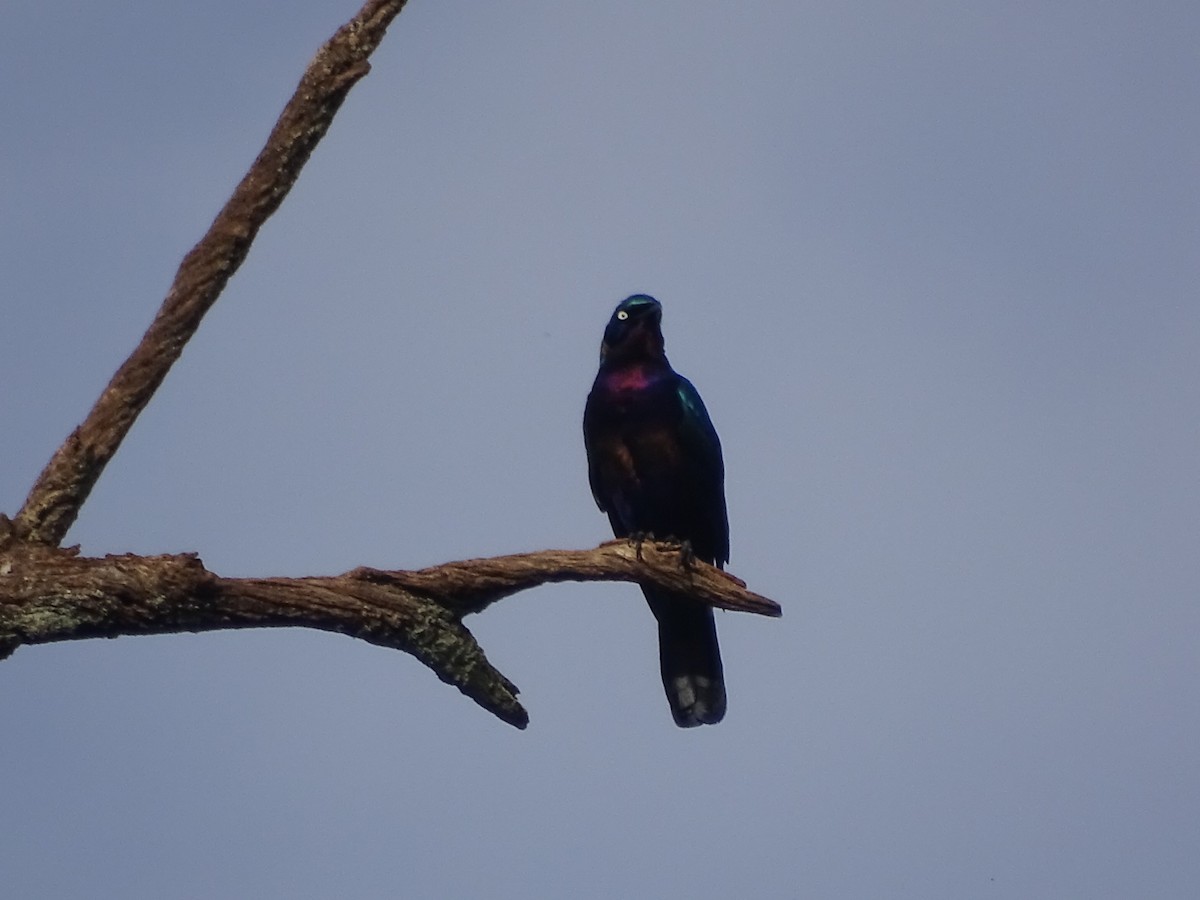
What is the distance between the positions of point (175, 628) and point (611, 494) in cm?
341

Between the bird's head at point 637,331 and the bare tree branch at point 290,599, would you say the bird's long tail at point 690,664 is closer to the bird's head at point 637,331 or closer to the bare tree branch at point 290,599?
the bird's head at point 637,331

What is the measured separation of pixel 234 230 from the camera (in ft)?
15.6

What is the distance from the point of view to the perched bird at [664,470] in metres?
7.21

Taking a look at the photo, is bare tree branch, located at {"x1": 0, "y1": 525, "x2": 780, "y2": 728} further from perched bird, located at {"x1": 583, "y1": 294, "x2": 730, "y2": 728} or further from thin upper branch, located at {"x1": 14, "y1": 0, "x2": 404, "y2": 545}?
perched bird, located at {"x1": 583, "y1": 294, "x2": 730, "y2": 728}

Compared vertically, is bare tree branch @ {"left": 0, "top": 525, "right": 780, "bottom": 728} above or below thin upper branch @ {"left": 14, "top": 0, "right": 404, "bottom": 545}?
below

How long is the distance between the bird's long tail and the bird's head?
118 centimetres

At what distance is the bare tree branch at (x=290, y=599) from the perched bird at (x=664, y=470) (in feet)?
6.39

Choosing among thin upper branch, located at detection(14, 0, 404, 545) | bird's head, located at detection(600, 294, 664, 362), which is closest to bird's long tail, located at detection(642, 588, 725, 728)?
bird's head, located at detection(600, 294, 664, 362)

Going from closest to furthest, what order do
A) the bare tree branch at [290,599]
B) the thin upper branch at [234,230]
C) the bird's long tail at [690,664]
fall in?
the bare tree branch at [290,599], the thin upper branch at [234,230], the bird's long tail at [690,664]

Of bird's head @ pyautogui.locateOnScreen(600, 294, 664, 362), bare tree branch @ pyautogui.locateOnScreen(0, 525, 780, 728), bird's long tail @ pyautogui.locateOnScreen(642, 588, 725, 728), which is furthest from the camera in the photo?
bird's head @ pyautogui.locateOnScreen(600, 294, 664, 362)

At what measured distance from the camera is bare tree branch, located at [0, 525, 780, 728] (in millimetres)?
4250

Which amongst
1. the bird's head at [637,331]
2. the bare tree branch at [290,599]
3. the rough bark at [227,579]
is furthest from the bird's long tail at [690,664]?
the rough bark at [227,579]

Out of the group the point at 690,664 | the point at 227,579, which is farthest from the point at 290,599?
the point at 690,664

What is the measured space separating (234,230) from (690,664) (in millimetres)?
3337
